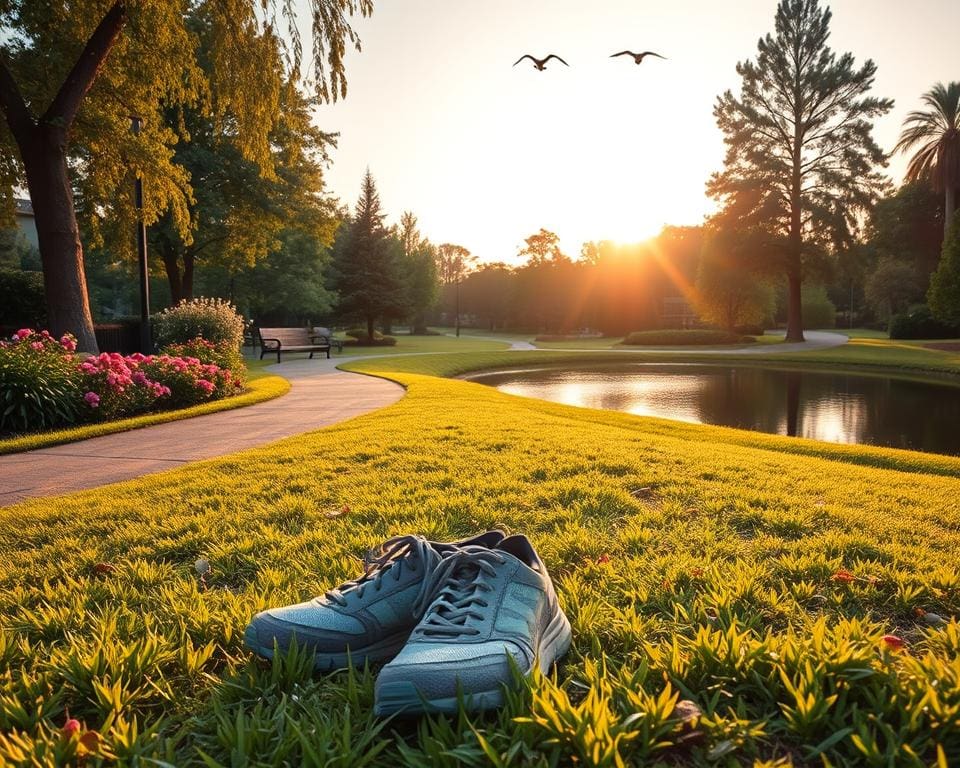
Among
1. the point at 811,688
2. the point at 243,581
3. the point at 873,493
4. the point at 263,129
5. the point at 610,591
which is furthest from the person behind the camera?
the point at 263,129

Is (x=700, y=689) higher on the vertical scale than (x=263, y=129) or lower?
lower

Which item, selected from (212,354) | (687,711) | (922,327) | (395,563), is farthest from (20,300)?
(922,327)

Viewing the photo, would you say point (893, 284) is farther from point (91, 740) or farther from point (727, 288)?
point (91, 740)

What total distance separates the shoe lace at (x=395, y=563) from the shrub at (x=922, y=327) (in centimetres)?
4202

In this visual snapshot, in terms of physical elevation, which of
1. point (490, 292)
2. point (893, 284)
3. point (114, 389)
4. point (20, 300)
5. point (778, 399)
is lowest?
point (778, 399)

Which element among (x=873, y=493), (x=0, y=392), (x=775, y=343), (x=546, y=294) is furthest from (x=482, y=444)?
(x=546, y=294)

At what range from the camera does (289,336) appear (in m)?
21.9

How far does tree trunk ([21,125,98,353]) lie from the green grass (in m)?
2.65

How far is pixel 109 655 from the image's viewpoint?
62.2 inches

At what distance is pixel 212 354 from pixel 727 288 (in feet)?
109

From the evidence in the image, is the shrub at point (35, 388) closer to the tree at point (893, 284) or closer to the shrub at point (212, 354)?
the shrub at point (212, 354)

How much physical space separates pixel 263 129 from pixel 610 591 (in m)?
8.77

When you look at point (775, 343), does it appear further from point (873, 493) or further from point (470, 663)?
point (470, 663)

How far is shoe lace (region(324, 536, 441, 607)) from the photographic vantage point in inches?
66.7
